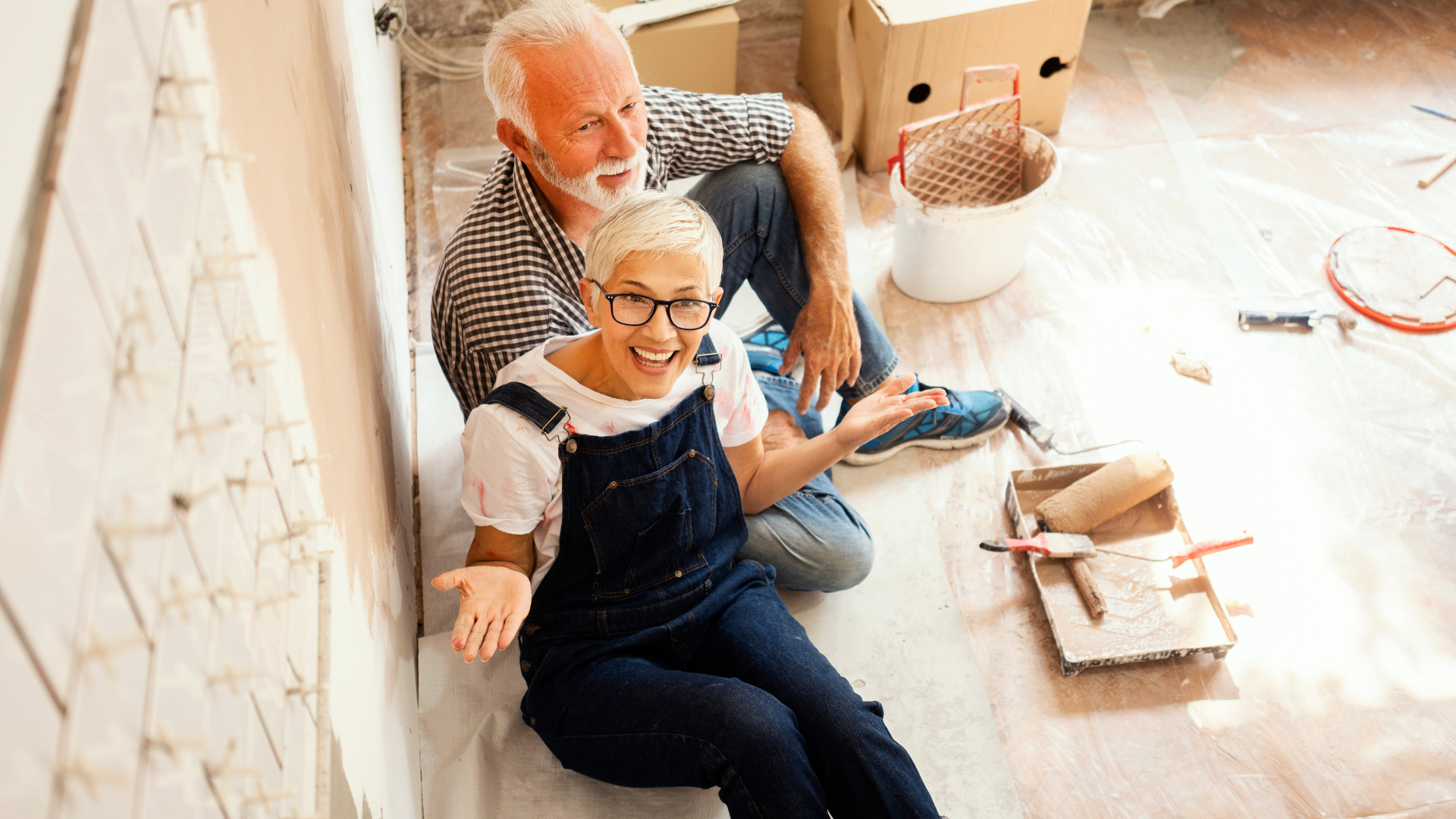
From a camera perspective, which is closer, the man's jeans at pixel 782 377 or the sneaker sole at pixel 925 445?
the man's jeans at pixel 782 377

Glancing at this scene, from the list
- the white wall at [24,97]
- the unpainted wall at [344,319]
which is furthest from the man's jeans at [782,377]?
the white wall at [24,97]

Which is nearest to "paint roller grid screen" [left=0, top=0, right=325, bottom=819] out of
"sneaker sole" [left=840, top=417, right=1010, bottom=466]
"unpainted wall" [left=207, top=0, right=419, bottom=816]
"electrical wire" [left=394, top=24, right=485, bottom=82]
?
"unpainted wall" [left=207, top=0, right=419, bottom=816]

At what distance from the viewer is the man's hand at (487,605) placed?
1252mm

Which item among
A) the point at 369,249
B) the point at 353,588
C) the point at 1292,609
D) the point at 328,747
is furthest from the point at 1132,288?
the point at 328,747

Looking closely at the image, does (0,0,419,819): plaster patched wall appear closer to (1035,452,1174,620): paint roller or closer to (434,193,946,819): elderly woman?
(434,193,946,819): elderly woman

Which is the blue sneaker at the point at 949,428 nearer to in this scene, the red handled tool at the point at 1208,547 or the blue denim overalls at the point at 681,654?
the red handled tool at the point at 1208,547

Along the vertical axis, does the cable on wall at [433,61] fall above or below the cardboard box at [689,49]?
below

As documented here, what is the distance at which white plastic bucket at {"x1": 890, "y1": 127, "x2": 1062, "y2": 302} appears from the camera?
7.27 feet

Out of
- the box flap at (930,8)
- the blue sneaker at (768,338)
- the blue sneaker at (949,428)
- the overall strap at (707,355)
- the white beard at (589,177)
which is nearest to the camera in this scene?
the overall strap at (707,355)

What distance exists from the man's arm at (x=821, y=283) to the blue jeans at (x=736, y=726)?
0.62 m

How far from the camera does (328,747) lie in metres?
0.83

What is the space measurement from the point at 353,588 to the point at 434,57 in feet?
8.32

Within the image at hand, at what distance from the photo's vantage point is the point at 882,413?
152 centimetres

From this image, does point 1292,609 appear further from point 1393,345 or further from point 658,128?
point 658,128
